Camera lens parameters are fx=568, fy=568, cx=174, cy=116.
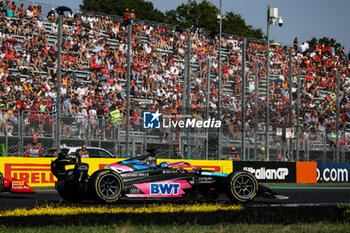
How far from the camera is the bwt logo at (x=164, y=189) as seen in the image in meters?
10.9

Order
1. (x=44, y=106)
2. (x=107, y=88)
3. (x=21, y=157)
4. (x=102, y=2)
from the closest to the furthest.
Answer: (x=21, y=157) < (x=44, y=106) < (x=107, y=88) < (x=102, y=2)

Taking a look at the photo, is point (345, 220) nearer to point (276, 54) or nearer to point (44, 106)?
point (44, 106)

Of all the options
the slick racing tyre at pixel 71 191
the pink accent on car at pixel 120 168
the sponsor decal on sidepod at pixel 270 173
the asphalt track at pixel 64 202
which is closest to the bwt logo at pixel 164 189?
the asphalt track at pixel 64 202

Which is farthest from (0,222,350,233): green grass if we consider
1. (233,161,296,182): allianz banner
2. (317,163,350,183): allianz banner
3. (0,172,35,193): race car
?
(317,163,350,183): allianz banner

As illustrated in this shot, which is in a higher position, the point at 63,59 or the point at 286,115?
the point at 63,59

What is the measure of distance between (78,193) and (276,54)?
17024 millimetres

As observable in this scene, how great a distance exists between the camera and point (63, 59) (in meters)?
21.0

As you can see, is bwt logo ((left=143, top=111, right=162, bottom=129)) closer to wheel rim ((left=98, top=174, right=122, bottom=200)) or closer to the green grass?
wheel rim ((left=98, top=174, right=122, bottom=200))

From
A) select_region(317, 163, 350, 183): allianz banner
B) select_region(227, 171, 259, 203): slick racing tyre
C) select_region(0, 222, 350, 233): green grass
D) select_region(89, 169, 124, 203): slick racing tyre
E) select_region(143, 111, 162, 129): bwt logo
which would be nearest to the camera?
select_region(0, 222, 350, 233): green grass

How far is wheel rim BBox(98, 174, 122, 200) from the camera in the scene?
1054 centimetres

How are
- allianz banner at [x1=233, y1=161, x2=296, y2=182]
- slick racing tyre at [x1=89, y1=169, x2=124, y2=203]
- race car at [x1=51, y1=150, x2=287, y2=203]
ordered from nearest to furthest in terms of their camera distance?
slick racing tyre at [x1=89, y1=169, x2=124, y2=203], race car at [x1=51, y1=150, x2=287, y2=203], allianz banner at [x1=233, y1=161, x2=296, y2=182]

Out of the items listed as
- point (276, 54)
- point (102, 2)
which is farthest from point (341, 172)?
point (102, 2)

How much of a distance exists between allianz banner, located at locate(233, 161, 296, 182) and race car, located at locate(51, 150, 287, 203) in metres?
9.63

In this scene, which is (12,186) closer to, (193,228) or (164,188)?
(164,188)
